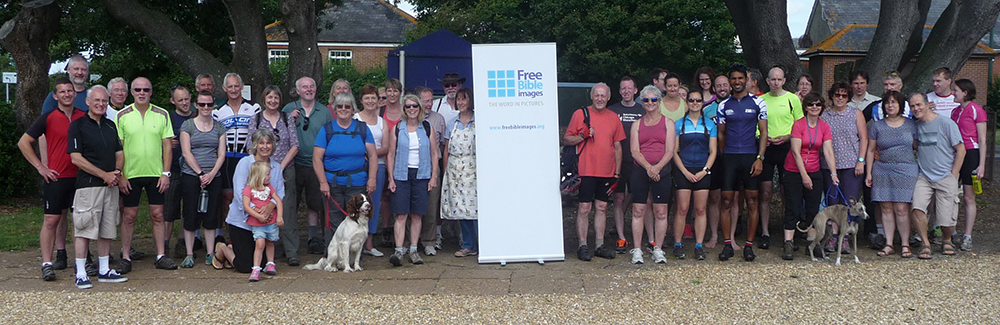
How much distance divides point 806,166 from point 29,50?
1031 cm

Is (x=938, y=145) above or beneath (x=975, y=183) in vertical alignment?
above

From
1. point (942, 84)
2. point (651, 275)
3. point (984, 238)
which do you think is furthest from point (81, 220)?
point (984, 238)

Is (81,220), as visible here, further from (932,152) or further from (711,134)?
(932,152)

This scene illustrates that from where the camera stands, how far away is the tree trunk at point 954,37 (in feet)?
30.9

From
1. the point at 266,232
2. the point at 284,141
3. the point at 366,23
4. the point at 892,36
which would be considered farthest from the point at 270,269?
the point at 366,23

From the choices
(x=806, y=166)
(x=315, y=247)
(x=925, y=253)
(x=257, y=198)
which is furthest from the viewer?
(x=315, y=247)

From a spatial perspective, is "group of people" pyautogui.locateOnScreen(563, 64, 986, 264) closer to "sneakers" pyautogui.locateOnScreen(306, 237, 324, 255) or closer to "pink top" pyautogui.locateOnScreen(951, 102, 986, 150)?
"pink top" pyautogui.locateOnScreen(951, 102, 986, 150)

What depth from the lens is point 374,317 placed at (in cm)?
489

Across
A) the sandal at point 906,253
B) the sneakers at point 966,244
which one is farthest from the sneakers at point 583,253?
the sneakers at point 966,244

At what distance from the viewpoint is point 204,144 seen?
658 centimetres

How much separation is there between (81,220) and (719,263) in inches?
207

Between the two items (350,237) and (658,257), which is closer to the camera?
(350,237)

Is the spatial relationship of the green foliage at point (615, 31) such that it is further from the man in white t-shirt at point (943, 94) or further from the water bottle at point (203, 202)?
the water bottle at point (203, 202)

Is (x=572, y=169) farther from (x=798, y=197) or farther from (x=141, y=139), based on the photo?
(x=141, y=139)
